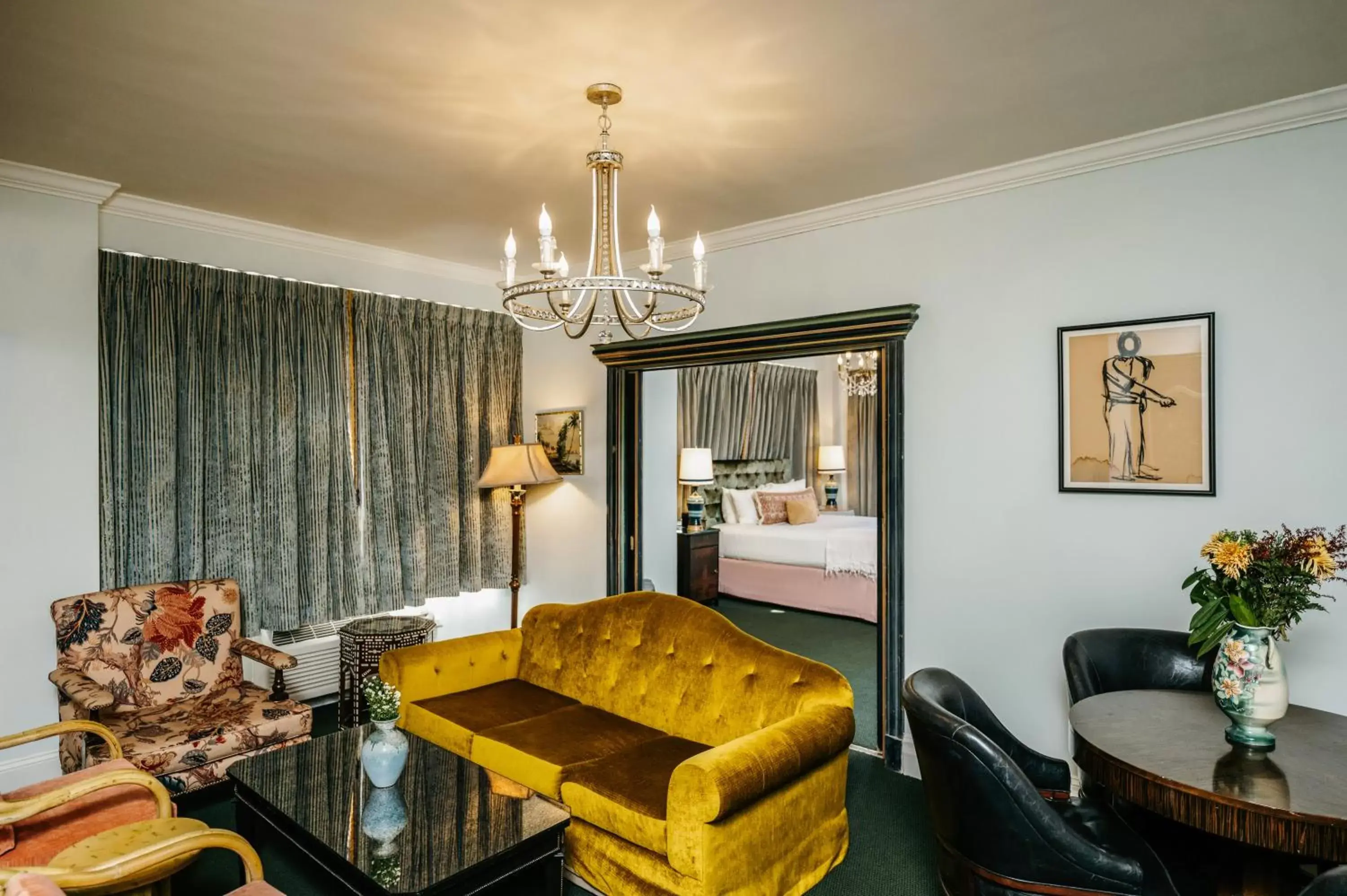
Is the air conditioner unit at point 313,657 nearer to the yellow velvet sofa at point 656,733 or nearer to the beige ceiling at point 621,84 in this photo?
the yellow velvet sofa at point 656,733

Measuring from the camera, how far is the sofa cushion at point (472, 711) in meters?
3.11

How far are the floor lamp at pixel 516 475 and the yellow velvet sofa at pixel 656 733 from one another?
1125 millimetres

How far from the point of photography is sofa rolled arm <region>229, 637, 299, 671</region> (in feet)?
11.3

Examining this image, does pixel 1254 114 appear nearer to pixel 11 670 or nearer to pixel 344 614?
pixel 344 614

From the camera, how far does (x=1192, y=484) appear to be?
9.48 ft

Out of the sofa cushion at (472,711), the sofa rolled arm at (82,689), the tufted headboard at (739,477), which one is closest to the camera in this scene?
the sofa rolled arm at (82,689)

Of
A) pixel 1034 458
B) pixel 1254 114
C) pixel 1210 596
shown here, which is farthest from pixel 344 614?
pixel 1254 114

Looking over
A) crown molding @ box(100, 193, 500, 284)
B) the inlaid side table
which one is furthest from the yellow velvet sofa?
crown molding @ box(100, 193, 500, 284)

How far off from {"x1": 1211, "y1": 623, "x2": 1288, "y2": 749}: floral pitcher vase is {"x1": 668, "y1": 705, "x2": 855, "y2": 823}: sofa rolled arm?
Result: 1.10 meters

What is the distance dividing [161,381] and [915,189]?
3797 mm

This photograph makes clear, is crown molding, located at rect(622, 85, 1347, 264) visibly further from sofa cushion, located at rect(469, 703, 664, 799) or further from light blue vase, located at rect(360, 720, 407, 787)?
light blue vase, located at rect(360, 720, 407, 787)

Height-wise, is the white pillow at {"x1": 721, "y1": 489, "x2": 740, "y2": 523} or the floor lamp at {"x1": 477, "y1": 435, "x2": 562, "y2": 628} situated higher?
the floor lamp at {"x1": 477, "y1": 435, "x2": 562, "y2": 628}

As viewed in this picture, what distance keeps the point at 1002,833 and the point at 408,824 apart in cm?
166

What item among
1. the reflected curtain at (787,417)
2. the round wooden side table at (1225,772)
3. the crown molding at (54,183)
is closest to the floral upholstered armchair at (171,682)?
the crown molding at (54,183)
